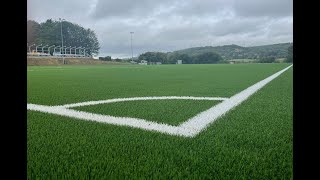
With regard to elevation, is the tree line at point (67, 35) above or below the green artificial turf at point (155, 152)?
above

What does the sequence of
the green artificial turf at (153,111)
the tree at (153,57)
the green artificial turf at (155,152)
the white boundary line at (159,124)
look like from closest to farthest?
the green artificial turf at (155,152), the white boundary line at (159,124), the green artificial turf at (153,111), the tree at (153,57)

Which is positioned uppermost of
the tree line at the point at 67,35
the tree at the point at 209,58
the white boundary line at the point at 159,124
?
the tree line at the point at 67,35

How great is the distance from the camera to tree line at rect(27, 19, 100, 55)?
79.2 meters

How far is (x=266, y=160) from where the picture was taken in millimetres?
2145

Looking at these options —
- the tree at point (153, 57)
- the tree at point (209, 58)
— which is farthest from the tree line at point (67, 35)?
the tree at point (209, 58)

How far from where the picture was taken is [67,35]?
83.9 m

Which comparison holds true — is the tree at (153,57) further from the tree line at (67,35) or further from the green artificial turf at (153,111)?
the green artificial turf at (153,111)

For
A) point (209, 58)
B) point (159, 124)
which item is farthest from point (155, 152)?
point (209, 58)

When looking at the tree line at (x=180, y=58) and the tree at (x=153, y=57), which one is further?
the tree line at (x=180, y=58)

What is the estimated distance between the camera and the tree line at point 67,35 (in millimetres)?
79188

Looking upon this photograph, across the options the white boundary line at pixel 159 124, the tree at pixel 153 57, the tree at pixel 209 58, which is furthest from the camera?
the tree at pixel 209 58
